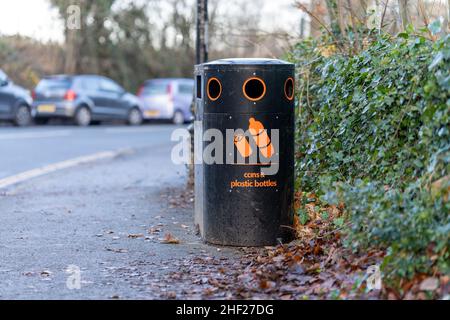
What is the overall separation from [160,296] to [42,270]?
1213 mm

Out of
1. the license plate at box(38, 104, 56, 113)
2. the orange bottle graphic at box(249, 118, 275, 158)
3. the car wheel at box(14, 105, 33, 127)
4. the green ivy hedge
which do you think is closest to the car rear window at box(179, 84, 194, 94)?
the license plate at box(38, 104, 56, 113)

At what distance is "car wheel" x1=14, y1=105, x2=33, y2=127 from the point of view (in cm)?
2412

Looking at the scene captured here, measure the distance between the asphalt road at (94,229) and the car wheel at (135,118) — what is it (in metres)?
12.4

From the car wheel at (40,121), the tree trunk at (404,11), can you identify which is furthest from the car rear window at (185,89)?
Result: the tree trunk at (404,11)

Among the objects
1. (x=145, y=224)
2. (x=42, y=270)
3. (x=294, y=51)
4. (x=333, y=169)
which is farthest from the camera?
(x=294, y=51)

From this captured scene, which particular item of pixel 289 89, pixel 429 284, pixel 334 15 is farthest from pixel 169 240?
pixel 334 15

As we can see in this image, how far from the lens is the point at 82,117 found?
25828 millimetres

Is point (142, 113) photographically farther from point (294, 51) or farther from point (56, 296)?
point (56, 296)

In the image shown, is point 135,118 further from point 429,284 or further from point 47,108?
point 429,284

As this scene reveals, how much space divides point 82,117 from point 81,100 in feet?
1.86

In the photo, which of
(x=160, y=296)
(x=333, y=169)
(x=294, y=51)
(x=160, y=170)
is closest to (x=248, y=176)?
(x=333, y=169)

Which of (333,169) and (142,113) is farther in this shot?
(142,113)

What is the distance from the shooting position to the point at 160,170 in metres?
13.4

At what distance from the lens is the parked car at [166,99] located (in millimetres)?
28844
